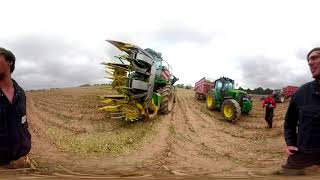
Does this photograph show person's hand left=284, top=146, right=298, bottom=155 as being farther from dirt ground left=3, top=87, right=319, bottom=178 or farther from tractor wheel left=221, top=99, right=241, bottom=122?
tractor wheel left=221, top=99, right=241, bottom=122

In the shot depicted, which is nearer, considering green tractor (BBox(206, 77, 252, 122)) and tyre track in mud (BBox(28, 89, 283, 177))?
tyre track in mud (BBox(28, 89, 283, 177))

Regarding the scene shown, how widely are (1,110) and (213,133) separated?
43.6 ft

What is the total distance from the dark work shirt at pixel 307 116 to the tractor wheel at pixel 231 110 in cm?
1531

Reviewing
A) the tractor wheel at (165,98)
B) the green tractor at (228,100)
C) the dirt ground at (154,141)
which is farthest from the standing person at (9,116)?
the green tractor at (228,100)

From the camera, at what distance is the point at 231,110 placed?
66.2 ft

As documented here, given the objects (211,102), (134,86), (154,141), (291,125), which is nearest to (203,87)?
(211,102)

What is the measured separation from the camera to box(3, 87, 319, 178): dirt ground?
34.0ft

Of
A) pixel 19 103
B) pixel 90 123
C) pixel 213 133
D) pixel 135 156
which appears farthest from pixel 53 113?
pixel 19 103

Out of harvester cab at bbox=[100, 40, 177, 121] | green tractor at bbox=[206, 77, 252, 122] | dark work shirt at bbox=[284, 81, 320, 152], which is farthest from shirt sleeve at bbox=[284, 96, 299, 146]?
green tractor at bbox=[206, 77, 252, 122]

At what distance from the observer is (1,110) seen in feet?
13.0

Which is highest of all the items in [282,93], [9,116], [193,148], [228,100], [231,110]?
[282,93]

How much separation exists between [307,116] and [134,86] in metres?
12.6

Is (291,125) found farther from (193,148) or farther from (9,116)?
(193,148)

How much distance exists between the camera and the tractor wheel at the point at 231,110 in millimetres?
19797
